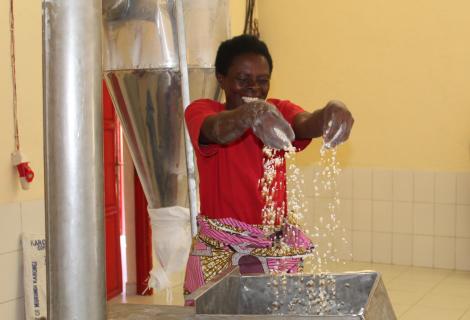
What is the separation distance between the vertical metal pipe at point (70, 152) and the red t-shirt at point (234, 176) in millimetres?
918

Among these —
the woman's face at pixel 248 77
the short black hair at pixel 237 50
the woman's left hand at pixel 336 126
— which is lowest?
the woman's left hand at pixel 336 126

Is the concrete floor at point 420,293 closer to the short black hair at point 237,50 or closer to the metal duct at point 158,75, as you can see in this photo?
the metal duct at point 158,75

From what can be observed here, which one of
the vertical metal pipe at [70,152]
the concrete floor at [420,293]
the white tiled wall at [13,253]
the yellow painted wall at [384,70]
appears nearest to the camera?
the vertical metal pipe at [70,152]

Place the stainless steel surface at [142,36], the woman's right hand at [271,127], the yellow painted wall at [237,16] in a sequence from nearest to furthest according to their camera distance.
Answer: the woman's right hand at [271,127], the stainless steel surface at [142,36], the yellow painted wall at [237,16]

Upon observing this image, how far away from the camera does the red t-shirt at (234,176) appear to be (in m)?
1.93

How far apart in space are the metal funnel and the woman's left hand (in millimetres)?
808

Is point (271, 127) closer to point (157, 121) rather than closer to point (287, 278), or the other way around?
point (287, 278)

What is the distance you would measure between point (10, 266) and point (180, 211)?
3.50 feet

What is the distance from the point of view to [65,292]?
3.22 ft

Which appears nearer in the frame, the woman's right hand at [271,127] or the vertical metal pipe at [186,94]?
the woman's right hand at [271,127]

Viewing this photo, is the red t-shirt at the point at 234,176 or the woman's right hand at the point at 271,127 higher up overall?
the woman's right hand at the point at 271,127

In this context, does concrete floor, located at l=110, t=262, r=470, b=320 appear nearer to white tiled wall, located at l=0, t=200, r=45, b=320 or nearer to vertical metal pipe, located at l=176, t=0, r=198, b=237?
white tiled wall, located at l=0, t=200, r=45, b=320

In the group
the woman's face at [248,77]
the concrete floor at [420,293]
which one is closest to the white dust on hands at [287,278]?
the woman's face at [248,77]

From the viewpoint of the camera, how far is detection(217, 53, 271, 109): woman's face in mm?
1962
